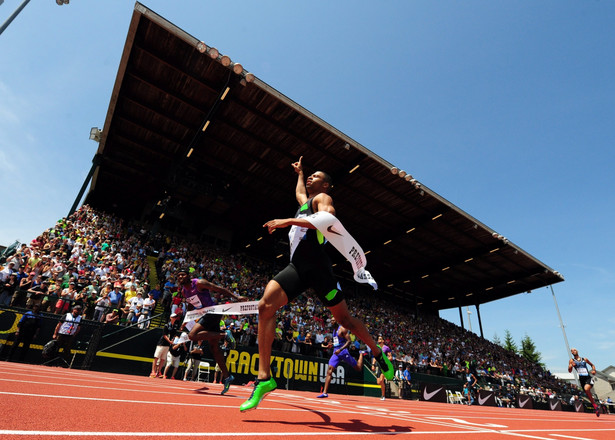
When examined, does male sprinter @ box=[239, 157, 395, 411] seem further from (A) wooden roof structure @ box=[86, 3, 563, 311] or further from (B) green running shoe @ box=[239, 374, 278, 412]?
(A) wooden roof structure @ box=[86, 3, 563, 311]

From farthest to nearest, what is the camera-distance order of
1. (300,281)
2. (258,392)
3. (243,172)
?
(243,172) < (300,281) < (258,392)

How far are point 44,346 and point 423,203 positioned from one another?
18821 millimetres

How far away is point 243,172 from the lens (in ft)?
65.6

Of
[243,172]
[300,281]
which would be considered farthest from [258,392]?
[243,172]

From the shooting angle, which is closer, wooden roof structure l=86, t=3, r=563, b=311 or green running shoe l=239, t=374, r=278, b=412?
green running shoe l=239, t=374, r=278, b=412

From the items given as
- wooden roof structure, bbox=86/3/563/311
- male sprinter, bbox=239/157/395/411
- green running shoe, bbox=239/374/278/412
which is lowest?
green running shoe, bbox=239/374/278/412

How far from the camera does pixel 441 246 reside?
25719 mm

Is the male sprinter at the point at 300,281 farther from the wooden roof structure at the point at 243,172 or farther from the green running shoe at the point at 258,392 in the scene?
the wooden roof structure at the point at 243,172

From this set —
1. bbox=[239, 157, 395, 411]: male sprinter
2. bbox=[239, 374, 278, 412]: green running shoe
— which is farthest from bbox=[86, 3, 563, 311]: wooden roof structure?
bbox=[239, 374, 278, 412]: green running shoe

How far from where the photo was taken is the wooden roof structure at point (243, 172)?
45.9 feet

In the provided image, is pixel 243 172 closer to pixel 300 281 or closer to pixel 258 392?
pixel 300 281

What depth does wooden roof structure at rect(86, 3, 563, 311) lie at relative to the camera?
1398 centimetres

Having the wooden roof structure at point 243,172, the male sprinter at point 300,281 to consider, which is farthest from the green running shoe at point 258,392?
the wooden roof structure at point 243,172

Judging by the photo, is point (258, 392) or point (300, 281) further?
point (300, 281)
